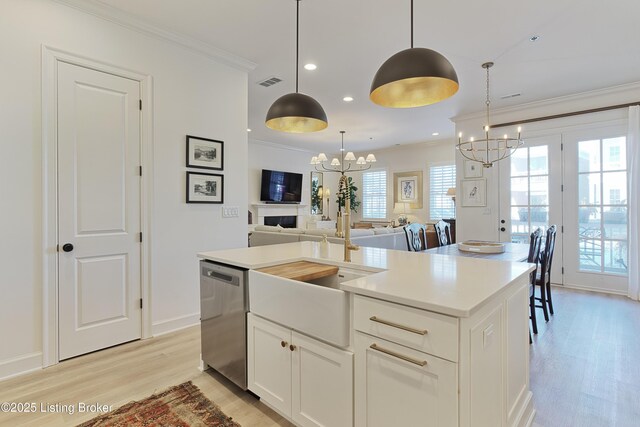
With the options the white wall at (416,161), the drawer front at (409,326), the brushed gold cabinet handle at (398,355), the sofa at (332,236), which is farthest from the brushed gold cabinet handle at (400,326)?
the white wall at (416,161)

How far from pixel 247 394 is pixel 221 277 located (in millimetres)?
786

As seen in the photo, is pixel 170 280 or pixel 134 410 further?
pixel 170 280

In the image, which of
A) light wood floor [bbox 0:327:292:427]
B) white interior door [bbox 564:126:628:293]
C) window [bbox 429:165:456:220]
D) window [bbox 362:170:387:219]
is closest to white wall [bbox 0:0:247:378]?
light wood floor [bbox 0:327:292:427]

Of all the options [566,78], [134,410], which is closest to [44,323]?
[134,410]

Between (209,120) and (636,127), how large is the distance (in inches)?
220

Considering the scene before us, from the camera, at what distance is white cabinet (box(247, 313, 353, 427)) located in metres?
1.47

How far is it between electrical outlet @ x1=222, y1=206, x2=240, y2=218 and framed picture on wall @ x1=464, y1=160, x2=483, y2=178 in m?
4.34

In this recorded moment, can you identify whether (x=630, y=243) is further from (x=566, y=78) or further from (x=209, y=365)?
(x=209, y=365)

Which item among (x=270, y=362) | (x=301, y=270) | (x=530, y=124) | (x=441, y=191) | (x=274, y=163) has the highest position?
(x=530, y=124)

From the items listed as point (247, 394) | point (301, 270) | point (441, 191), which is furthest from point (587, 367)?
point (441, 191)

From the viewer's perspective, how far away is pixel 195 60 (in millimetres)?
3365

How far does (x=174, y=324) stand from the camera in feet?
10.5

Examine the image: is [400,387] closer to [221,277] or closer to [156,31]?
[221,277]

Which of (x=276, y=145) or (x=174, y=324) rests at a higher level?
(x=276, y=145)
